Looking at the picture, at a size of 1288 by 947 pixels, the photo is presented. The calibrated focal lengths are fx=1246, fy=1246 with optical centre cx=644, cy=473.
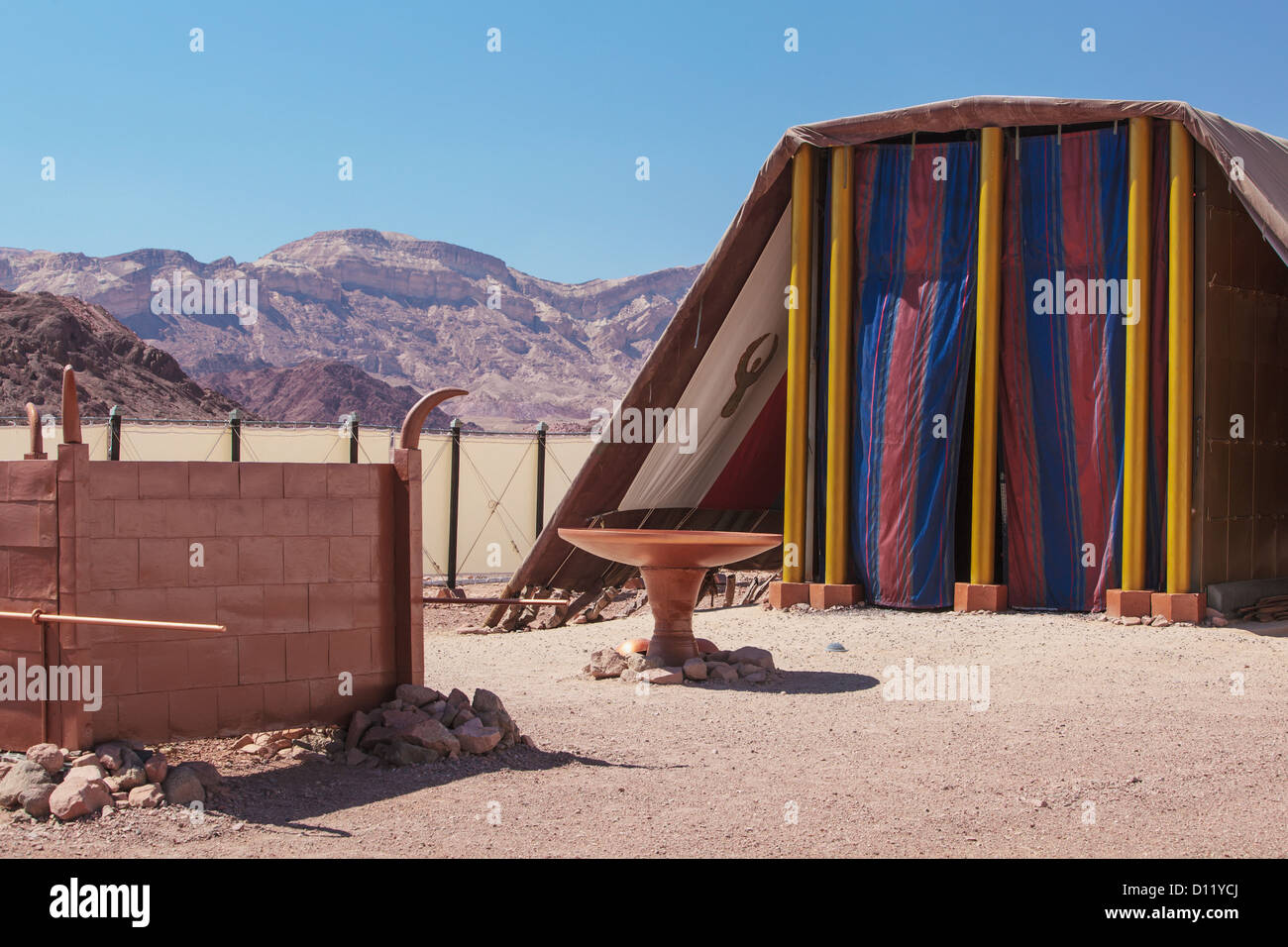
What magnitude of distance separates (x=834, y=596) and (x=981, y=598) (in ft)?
4.29

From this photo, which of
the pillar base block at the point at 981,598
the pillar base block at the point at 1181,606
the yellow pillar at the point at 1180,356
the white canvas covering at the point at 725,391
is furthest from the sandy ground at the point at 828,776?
the white canvas covering at the point at 725,391

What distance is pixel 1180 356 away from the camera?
10234mm

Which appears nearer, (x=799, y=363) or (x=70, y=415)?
(x=70, y=415)

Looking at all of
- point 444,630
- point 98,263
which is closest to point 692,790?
point 444,630

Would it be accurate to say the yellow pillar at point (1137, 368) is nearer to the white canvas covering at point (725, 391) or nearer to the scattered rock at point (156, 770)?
the white canvas covering at point (725, 391)

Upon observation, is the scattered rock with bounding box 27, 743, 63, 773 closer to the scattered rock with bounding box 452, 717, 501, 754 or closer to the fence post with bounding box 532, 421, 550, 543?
the scattered rock with bounding box 452, 717, 501, 754

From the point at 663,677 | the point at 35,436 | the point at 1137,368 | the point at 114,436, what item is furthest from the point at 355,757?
the point at 114,436

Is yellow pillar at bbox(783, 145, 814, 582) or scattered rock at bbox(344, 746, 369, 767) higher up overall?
yellow pillar at bbox(783, 145, 814, 582)

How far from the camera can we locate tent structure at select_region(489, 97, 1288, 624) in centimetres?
1039

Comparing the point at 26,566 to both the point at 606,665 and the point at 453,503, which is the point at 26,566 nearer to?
the point at 606,665

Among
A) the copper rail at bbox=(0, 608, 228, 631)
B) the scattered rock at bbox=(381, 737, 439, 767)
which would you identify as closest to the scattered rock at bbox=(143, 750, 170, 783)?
the copper rail at bbox=(0, 608, 228, 631)

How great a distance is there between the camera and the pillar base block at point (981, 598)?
10.7m

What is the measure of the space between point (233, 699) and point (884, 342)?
7149 millimetres

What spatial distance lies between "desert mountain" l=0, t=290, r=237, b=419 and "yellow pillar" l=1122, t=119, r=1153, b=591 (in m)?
37.2
